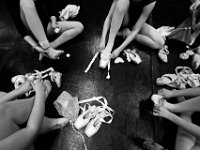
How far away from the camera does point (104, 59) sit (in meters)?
1.58

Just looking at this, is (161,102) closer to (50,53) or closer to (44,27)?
(50,53)

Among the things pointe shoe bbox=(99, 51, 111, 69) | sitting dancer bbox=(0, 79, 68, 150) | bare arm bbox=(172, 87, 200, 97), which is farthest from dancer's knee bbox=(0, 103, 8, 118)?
bare arm bbox=(172, 87, 200, 97)

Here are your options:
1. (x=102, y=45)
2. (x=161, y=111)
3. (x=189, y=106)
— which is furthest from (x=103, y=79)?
(x=189, y=106)

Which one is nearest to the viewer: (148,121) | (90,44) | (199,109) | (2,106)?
(2,106)

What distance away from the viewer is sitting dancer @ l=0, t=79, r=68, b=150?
0.94m

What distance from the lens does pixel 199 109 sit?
1.22m

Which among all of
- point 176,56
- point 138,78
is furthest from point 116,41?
point 176,56

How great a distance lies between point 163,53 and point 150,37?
0.50ft

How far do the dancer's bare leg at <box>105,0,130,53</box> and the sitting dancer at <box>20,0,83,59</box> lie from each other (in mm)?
267

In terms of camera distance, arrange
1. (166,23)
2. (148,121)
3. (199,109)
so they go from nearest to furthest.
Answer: (199,109), (148,121), (166,23)

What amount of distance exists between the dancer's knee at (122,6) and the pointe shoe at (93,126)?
712mm

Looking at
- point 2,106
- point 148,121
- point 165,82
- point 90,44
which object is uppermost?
point 2,106

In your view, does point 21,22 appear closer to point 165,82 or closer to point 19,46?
point 19,46

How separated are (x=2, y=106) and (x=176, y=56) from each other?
1.24m
